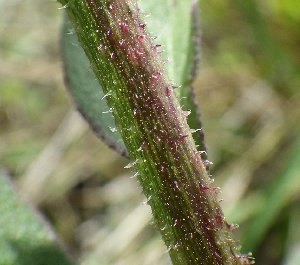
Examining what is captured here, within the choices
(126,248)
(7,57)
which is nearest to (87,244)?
(126,248)

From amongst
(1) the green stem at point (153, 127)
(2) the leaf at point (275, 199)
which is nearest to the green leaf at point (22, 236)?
(1) the green stem at point (153, 127)

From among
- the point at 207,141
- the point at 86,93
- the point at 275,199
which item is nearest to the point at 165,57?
the point at 86,93

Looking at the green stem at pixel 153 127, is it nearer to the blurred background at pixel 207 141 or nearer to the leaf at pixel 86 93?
the leaf at pixel 86 93

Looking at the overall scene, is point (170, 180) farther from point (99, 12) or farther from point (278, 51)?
point (278, 51)

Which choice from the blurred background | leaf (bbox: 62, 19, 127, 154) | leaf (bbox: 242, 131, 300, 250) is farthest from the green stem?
the blurred background

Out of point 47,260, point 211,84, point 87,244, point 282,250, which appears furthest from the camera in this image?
point 211,84
